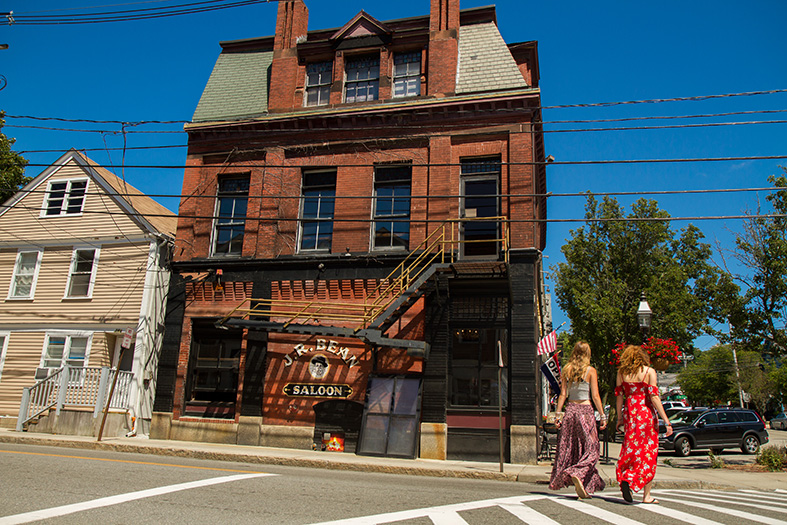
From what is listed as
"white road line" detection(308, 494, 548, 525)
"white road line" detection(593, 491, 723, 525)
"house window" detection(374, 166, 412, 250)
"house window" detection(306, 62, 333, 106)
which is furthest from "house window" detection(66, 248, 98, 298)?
"white road line" detection(593, 491, 723, 525)

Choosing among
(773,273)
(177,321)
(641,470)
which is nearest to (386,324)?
(177,321)

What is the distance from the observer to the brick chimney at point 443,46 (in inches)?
672

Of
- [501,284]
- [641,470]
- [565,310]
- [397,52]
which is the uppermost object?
[397,52]

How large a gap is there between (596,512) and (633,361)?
6.50ft

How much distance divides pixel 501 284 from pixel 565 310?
62.0 ft

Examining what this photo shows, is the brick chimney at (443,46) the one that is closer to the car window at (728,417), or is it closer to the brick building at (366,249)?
the brick building at (366,249)

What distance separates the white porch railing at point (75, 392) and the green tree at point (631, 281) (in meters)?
22.5

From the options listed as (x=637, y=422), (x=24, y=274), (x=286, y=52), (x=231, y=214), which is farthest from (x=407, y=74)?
(x=24, y=274)

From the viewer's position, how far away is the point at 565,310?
32500 mm

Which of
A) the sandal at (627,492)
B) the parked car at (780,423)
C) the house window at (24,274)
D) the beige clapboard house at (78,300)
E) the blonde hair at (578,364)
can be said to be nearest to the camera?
the sandal at (627,492)

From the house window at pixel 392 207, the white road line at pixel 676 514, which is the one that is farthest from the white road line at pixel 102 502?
the house window at pixel 392 207

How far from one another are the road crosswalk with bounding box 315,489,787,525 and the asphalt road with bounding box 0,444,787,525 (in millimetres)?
10

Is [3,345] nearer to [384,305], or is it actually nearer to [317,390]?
[317,390]

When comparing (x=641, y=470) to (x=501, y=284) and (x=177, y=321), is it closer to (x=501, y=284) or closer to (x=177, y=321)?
(x=501, y=284)
